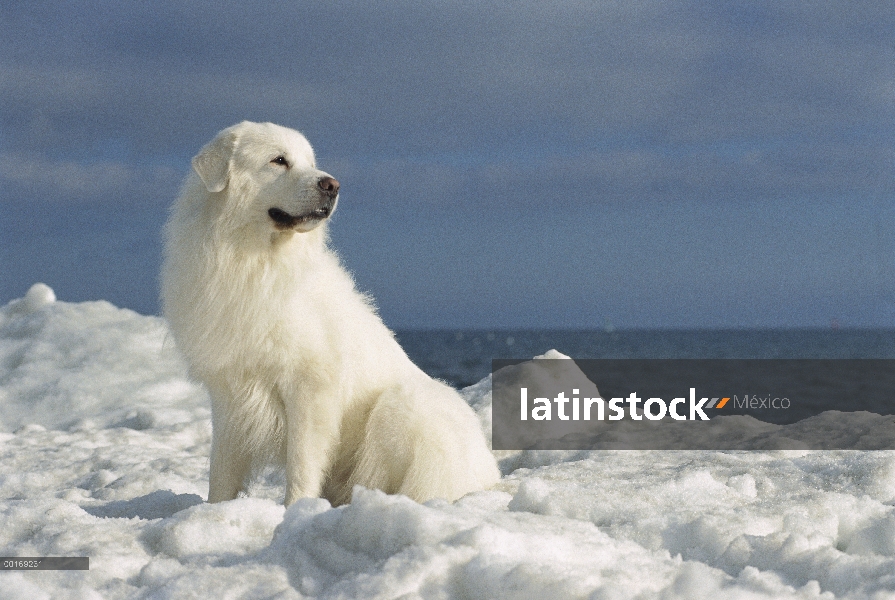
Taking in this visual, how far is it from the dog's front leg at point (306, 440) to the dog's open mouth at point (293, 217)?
94 centimetres

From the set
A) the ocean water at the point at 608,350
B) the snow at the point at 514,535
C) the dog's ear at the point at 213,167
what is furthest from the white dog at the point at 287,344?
the ocean water at the point at 608,350

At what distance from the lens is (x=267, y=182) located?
15.1 ft

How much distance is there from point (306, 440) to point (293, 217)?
4.06ft

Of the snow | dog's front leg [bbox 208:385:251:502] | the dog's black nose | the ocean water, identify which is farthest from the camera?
the ocean water

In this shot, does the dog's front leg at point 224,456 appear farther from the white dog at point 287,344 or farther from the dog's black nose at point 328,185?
the dog's black nose at point 328,185

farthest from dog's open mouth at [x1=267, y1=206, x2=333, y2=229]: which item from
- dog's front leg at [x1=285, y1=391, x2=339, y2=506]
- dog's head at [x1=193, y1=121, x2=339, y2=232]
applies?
dog's front leg at [x1=285, y1=391, x2=339, y2=506]

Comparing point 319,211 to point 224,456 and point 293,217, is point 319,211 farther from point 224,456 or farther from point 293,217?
point 224,456

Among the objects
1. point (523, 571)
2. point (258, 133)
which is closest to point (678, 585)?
point (523, 571)

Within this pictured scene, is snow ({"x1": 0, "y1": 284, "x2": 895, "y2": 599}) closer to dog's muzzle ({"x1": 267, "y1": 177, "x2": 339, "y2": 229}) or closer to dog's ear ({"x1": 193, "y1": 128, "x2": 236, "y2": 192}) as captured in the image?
dog's muzzle ({"x1": 267, "y1": 177, "x2": 339, "y2": 229})

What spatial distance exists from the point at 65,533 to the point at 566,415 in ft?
16.9

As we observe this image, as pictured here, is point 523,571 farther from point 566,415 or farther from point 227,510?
point 566,415

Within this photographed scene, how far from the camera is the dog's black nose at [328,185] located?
452 cm

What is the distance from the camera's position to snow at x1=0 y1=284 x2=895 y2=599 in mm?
2650

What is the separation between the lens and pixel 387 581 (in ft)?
8.40
